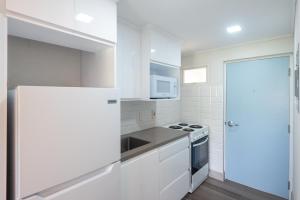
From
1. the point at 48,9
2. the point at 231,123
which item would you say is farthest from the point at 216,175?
the point at 48,9

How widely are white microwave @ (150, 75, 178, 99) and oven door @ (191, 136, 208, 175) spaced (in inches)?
33.5

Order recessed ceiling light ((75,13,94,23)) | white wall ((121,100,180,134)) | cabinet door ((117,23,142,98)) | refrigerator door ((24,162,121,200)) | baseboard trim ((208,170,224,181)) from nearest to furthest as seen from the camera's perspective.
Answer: refrigerator door ((24,162,121,200)), recessed ceiling light ((75,13,94,23)), cabinet door ((117,23,142,98)), white wall ((121,100,180,134)), baseboard trim ((208,170,224,181))

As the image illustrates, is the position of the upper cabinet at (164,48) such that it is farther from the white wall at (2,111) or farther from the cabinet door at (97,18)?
the white wall at (2,111)

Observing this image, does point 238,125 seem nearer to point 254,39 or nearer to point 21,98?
point 254,39

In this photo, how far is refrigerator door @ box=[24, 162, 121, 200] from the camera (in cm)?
98

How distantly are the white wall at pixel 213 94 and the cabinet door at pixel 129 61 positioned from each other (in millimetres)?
1479

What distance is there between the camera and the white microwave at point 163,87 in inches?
78.7

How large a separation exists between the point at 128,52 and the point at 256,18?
1.39 meters

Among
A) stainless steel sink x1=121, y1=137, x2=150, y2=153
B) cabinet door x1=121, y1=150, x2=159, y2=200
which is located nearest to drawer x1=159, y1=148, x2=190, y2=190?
cabinet door x1=121, y1=150, x2=159, y2=200

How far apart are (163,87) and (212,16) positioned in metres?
0.95

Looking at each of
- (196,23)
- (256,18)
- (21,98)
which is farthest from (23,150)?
(256,18)

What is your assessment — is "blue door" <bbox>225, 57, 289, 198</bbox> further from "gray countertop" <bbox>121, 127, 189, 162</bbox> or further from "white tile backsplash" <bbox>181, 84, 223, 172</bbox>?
"gray countertop" <bbox>121, 127, 189, 162</bbox>

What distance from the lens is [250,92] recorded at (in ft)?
8.28

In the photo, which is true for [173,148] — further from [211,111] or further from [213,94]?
[213,94]
